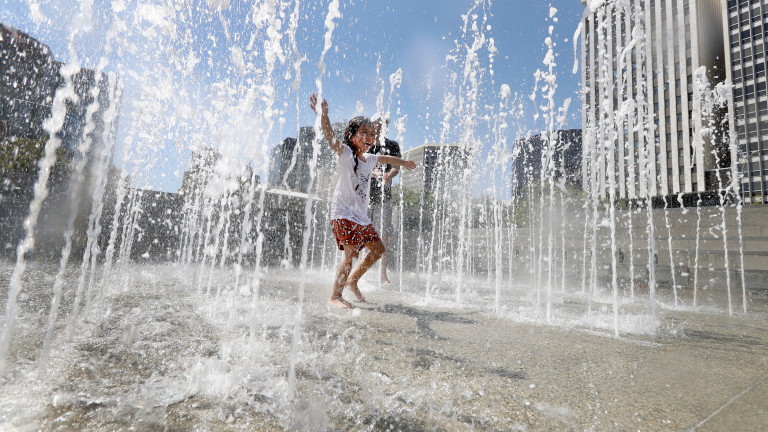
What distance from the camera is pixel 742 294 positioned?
795 centimetres

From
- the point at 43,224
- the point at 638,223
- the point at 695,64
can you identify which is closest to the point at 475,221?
the point at 638,223

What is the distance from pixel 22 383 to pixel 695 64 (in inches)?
2181

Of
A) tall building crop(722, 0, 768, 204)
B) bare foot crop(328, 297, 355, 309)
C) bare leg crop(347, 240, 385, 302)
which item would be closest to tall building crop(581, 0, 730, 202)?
tall building crop(722, 0, 768, 204)

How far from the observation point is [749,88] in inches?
1425

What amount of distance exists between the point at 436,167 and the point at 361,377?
19.4 meters

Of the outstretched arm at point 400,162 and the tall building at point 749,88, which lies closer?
the outstretched arm at point 400,162

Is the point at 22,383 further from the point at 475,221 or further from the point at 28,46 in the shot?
the point at 28,46

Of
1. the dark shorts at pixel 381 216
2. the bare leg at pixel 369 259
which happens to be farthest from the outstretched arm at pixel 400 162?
the dark shorts at pixel 381 216

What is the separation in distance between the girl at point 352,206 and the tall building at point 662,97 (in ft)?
132

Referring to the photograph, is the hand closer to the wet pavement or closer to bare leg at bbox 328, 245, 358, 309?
bare leg at bbox 328, 245, 358, 309

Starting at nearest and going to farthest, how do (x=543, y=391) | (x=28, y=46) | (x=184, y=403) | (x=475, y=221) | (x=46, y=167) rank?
(x=184, y=403) → (x=543, y=391) → (x=46, y=167) → (x=475, y=221) → (x=28, y=46)

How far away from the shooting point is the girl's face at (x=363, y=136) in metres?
3.33

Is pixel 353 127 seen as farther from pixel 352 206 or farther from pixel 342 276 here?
pixel 342 276

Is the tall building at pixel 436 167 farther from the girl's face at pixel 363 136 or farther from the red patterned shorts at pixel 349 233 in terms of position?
the red patterned shorts at pixel 349 233
